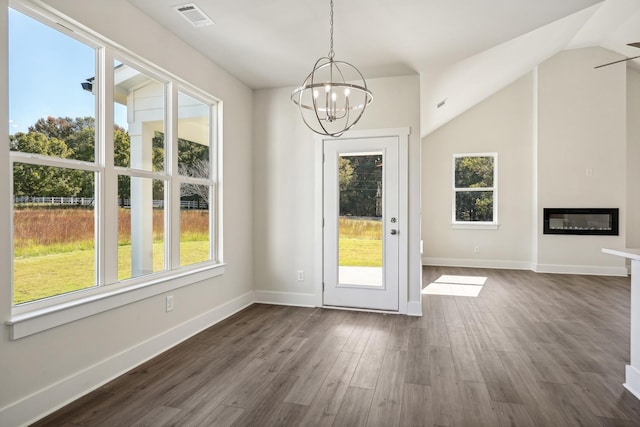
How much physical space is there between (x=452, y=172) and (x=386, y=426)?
647cm

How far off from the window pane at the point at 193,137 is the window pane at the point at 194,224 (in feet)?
0.57

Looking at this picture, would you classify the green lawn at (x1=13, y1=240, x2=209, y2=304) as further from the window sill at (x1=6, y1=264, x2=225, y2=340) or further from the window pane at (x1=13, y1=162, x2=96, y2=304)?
the window sill at (x1=6, y1=264, x2=225, y2=340)

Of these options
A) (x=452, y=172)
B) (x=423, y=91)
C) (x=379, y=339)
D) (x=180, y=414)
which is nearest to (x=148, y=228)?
(x=180, y=414)

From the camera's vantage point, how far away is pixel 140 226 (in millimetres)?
2916

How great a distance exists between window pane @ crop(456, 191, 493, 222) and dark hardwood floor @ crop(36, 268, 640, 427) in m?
3.46

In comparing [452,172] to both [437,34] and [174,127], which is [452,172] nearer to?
[437,34]

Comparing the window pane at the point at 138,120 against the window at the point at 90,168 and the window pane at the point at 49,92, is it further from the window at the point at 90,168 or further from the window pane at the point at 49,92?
the window pane at the point at 49,92

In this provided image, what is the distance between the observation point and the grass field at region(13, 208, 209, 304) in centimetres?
207

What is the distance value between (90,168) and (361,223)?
2.80m

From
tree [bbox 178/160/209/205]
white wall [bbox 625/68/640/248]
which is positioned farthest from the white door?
white wall [bbox 625/68/640/248]

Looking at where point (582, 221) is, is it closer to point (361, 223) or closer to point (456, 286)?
point (456, 286)

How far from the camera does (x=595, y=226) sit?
6691 millimetres

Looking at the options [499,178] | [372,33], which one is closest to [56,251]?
[372,33]

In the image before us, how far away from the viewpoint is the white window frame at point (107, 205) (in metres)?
2.09
